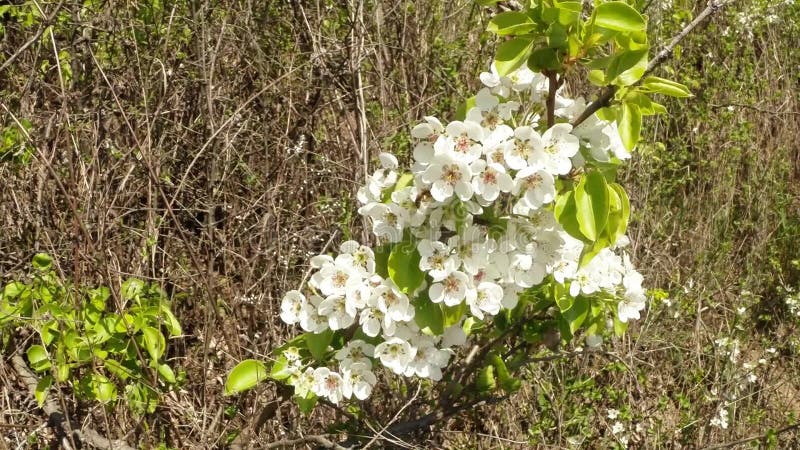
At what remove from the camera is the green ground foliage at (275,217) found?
2719 millimetres

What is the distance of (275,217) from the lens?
10.1 feet

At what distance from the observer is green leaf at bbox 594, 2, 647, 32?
1711mm

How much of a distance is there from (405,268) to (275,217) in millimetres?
1212

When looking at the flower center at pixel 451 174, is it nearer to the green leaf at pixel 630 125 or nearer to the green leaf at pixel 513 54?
the green leaf at pixel 513 54

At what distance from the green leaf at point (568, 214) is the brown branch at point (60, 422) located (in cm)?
147

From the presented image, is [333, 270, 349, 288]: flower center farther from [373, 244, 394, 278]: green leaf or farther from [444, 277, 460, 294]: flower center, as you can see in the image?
[444, 277, 460, 294]: flower center

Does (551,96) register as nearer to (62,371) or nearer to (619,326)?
(619,326)

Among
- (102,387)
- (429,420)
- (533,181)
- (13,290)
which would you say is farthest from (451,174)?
(13,290)

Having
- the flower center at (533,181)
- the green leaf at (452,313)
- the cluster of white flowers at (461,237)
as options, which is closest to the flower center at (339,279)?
the cluster of white flowers at (461,237)

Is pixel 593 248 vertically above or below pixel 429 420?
above

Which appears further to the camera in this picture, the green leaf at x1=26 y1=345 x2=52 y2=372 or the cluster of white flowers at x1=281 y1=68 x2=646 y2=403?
the green leaf at x1=26 y1=345 x2=52 y2=372

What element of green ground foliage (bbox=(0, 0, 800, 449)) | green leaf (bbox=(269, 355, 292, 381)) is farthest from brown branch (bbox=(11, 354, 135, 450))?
green leaf (bbox=(269, 355, 292, 381))

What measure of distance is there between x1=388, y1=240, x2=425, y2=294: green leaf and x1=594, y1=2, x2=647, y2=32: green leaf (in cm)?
66

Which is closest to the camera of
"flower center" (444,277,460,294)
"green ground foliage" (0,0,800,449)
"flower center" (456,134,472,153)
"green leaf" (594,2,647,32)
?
"green leaf" (594,2,647,32)
